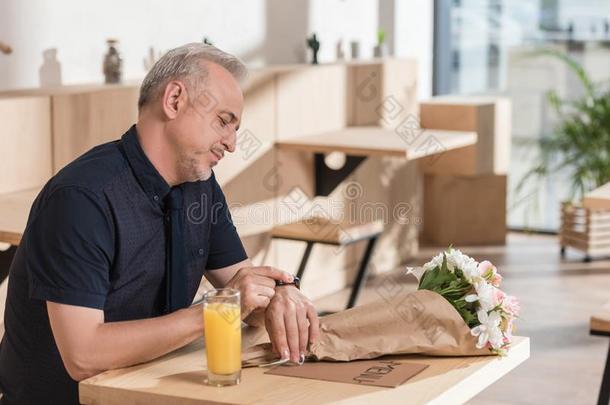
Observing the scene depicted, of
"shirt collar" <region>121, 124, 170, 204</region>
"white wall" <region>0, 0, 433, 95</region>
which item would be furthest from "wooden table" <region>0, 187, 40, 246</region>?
"shirt collar" <region>121, 124, 170, 204</region>

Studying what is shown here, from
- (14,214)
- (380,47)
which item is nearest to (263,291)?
(14,214)

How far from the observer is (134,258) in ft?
7.03

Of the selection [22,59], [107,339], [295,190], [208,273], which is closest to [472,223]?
[295,190]

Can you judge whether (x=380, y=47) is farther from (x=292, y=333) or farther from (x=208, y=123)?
(x=292, y=333)

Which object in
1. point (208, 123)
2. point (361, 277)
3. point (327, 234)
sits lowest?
point (361, 277)

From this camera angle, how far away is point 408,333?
2.04 m

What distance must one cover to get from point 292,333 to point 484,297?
35cm

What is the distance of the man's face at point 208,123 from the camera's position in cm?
214

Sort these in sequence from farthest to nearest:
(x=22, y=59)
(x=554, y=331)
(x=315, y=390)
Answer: (x=554, y=331) < (x=22, y=59) < (x=315, y=390)

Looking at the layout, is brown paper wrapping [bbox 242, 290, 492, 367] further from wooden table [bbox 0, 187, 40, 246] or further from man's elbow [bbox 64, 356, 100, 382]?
wooden table [bbox 0, 187, 40, 246]

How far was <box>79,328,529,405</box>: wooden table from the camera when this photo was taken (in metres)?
1.81

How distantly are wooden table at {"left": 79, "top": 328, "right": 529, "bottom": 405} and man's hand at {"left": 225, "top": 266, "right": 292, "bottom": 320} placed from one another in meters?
0.13

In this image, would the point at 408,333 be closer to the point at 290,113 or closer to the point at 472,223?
the point at 290,113

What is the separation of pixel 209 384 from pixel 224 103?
560mm
